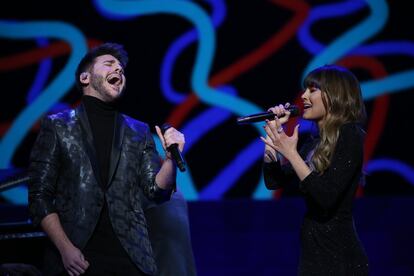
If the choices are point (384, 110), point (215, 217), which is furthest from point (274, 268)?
point (384, 110)

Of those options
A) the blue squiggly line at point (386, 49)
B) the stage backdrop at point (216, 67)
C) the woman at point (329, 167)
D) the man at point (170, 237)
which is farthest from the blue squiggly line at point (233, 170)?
the woman at point (329, 167)

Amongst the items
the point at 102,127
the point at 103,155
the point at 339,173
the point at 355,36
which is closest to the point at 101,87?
the point at 102,127

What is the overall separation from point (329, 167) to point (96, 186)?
2.39 ft

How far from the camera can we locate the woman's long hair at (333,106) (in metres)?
1.84

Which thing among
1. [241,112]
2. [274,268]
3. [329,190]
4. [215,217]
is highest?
[241,112]

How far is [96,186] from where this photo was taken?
1650 mm

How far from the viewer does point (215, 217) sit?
11.2 ft

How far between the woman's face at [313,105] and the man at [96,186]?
1.70 feet

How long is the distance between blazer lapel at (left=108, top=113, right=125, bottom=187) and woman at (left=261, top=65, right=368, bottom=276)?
1.52 ft

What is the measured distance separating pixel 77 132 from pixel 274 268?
2046 mm

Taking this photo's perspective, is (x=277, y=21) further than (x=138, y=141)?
Yes

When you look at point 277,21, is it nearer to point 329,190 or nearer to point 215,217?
point 215,217

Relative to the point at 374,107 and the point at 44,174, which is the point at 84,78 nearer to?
the point at 44,174

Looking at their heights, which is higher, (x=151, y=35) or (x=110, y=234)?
(x=151, y=35)
